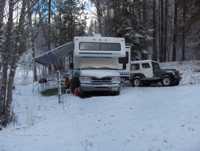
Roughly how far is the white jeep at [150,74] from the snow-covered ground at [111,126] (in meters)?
6.53

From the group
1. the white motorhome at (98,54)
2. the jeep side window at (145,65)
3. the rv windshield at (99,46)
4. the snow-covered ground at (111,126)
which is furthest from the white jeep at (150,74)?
the snow-covered ground at (111,126)

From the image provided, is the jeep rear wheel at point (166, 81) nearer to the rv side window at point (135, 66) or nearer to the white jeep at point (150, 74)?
the white jeep at point (150, 74)

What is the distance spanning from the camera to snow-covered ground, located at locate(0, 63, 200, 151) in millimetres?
8742

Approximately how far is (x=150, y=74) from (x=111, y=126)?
1240 cm

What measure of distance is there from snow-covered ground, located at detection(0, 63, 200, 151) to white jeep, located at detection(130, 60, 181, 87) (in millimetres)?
6534

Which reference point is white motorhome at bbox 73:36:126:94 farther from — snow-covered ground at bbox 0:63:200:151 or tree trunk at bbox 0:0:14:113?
tree trunk at bbox 0:0:14:113

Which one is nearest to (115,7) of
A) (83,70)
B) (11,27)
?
(83,70)

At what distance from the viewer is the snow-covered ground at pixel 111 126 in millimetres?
8742

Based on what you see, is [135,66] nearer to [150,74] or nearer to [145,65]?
[145,65]

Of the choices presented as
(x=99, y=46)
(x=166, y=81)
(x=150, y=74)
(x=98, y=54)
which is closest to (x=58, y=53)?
(x=99, y=46)

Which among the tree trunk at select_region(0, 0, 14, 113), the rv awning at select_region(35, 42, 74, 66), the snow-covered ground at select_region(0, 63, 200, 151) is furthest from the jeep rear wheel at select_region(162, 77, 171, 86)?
the tree trunk at select_region(0, 0, 14, 113)

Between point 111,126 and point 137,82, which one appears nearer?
point 111,126

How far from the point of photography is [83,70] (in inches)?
706

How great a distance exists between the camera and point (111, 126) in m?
10.7
